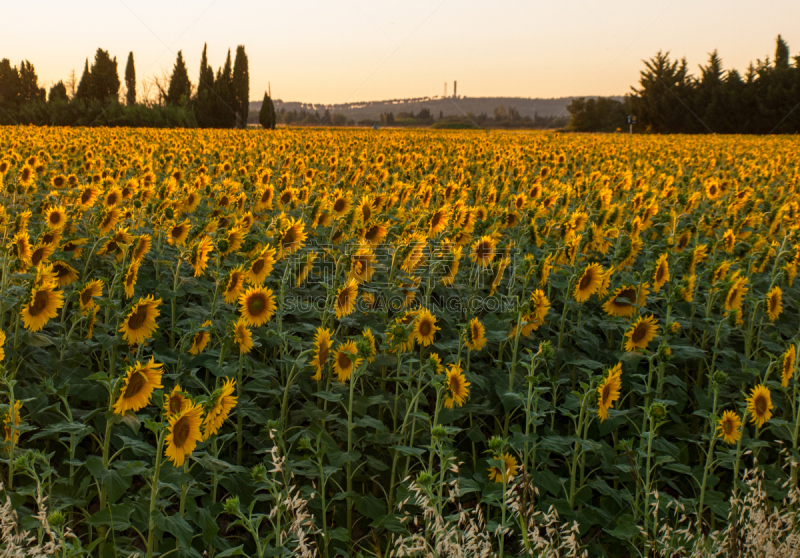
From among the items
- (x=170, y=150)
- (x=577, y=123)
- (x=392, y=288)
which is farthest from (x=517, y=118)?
(x=392, y=288)

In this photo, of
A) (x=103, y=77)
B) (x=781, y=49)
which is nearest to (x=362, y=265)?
(x=103, y=77)

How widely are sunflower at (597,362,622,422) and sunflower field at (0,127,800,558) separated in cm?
1

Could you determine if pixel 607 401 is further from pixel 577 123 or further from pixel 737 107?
pixel 577 123

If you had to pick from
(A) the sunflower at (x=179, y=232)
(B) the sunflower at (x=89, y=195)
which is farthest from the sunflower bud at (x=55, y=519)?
(B) the sunflower at (x=89, y=195)

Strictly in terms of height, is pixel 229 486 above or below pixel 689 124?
below

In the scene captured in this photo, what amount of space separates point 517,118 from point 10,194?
101852 millimetres

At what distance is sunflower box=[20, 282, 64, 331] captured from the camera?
3195 millimetres

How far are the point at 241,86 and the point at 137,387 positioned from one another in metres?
43.0

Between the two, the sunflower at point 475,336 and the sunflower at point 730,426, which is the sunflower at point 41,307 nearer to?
the sunflower at point 475,336

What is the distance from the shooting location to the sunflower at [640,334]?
370cm

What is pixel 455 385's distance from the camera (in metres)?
3.21

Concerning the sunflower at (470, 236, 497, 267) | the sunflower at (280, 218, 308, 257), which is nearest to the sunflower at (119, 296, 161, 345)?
the sunflower at (280, 218, 308, 257)

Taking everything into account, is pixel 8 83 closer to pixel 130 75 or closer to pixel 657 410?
pixel 130 75

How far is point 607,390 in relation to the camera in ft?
10.4
